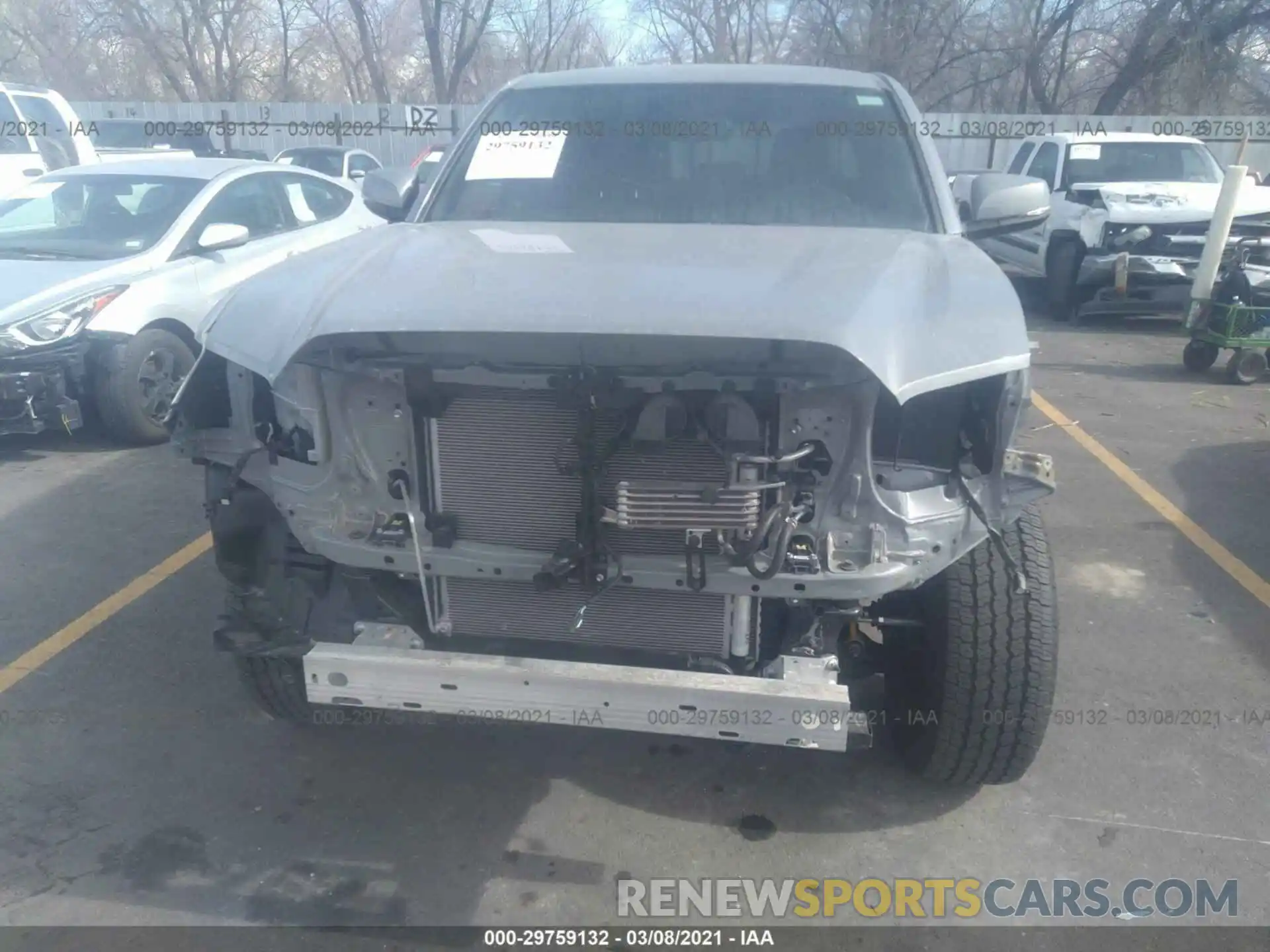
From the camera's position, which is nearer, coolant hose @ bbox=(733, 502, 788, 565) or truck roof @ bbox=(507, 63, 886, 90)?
coolant hose @ bbox=(733, 502, 788, 565)

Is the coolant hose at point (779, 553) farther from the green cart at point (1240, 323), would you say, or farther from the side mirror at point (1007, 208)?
the green cart at point (1240, 323)

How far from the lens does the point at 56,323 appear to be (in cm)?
588

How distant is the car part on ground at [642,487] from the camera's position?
7.77 feet

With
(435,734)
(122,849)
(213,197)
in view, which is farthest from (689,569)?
(213,197)

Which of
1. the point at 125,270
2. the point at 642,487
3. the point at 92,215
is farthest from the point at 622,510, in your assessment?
the point at 92,215

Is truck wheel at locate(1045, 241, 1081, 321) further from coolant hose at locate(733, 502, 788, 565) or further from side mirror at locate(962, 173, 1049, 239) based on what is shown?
coolant hose at locate(733, 502, 788, 565)

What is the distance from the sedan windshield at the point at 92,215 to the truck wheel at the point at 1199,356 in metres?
7.66

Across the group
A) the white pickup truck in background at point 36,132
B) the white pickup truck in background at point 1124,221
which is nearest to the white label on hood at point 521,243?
the white pickup truck in background at point 1124,221

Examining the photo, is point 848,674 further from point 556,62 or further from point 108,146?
point 556,62

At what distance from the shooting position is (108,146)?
1820cm

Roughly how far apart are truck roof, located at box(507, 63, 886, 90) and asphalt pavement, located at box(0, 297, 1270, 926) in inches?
92.2

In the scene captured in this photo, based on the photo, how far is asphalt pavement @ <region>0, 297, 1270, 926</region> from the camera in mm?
2756

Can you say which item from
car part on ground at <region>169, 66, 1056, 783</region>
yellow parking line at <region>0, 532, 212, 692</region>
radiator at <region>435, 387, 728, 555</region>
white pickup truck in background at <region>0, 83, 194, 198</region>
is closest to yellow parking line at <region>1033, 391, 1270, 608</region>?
car part on ground at <region>169, 66, 1056, 783</region>

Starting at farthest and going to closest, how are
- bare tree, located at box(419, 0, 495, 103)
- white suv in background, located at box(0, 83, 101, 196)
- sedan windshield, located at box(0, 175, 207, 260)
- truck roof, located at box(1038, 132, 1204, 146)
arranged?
1. bare tree, located at box(419, 0, 495, 103)
2. white suv in background, located at box(0, 83, 101, 196)
3. truck roof, located at box(1038, 132, 1204, 146)
4. sedan windshield, located at box(0, 175, 207, 260)
